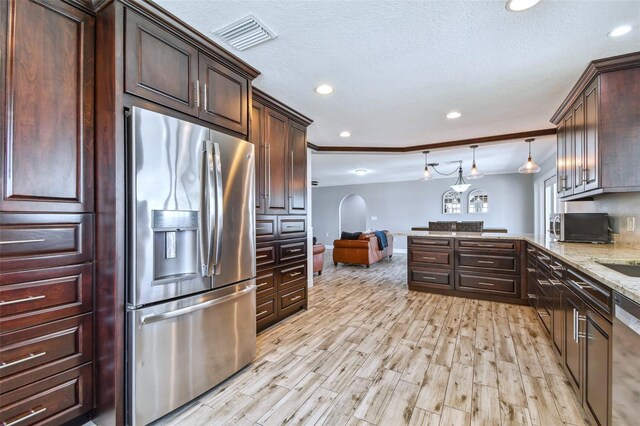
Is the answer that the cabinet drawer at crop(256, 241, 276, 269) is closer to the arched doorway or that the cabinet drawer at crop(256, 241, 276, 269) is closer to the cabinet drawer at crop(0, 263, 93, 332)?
the cabinet drawer at crop(0, 263, 93, 332)

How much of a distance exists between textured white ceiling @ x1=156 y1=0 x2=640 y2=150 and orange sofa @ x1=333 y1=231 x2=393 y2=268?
3.59 metres

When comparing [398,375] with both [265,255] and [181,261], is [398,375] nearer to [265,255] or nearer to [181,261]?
[265,255]

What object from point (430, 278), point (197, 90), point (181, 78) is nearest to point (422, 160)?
point (430, 278)

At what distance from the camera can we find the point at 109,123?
62.1 inches

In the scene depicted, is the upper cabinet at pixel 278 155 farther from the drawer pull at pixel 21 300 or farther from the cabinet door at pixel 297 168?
the drawer pull at pixel 21 300

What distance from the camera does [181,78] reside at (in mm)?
1881

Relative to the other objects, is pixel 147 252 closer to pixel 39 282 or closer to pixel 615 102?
pixel 39 282

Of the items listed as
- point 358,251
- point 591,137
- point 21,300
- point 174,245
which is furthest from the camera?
point 358,251

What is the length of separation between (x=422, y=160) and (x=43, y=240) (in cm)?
631

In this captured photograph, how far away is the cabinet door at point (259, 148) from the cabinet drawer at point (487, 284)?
3167mm

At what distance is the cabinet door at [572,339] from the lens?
5.69 ft

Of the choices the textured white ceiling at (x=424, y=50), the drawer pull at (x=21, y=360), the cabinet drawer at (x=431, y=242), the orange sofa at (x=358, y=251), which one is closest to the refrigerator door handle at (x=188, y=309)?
the drawer pull at (x=21, y=360)

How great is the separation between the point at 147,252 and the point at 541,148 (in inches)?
245

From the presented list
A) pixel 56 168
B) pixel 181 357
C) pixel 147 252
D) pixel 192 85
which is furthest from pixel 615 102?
pixel 56 168
